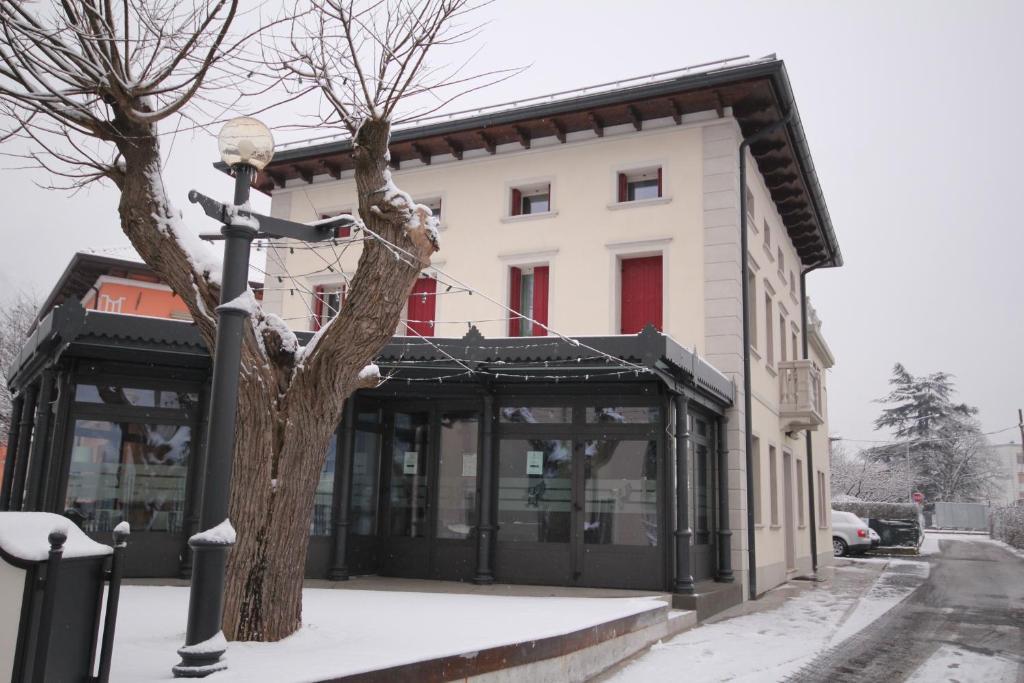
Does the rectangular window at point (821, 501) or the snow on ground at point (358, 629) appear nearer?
the snow on ground at point (358, 629)

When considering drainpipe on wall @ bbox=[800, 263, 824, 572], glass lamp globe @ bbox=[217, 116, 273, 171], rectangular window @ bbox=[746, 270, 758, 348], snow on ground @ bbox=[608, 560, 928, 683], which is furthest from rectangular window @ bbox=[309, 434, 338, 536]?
drainpipe on wall @ bbox=[800, 263, 824, 572]

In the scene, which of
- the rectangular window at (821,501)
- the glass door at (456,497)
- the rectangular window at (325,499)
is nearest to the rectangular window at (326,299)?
the rectangular window at (325,499)

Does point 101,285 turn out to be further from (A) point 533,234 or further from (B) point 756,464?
(B) point 756,464

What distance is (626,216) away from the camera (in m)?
15.6

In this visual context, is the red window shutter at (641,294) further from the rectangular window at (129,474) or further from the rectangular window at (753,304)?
the rectangular window at (129,474)

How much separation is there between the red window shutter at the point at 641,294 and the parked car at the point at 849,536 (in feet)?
53.2

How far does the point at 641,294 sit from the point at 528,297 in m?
2.28

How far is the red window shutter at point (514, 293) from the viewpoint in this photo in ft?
53.3

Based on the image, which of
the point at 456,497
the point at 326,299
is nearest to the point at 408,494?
the point at 456,497

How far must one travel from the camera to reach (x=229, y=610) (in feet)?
21.2

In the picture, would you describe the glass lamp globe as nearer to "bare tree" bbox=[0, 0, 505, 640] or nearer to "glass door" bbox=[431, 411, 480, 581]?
"bare tree" bbox=[0, 0, 505, 640]

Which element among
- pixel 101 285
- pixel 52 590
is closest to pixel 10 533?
pixel 52 590

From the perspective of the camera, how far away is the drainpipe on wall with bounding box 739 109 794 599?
47.5ft

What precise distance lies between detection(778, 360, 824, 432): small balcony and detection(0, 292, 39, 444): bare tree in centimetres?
2756
